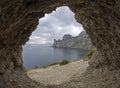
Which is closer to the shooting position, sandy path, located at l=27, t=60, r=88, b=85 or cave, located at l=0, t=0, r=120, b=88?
cave, located at l=0, t=0, r=120, b=88

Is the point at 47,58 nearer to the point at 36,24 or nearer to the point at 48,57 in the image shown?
the point at 48,57

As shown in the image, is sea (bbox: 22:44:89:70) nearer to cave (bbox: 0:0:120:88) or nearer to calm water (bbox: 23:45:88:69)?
calm water (bbox: 23:45:88:69)

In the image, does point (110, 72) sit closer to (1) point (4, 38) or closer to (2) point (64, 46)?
(1) point (4, 38)

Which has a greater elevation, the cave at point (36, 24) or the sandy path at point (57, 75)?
the cave at point (36, 24)

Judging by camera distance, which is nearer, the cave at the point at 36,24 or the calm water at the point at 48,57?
the cave at the point at 36,24

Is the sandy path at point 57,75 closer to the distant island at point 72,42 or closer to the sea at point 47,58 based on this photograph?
the sea at point 47,58

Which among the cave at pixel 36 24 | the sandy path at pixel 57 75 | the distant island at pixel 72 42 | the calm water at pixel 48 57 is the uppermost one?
the cave at pixel 36 24

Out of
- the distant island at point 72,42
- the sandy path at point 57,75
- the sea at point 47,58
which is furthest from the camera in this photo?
the distant island at point 72,42

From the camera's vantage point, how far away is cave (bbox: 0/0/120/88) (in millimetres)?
12070

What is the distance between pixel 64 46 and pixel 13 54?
10208 cm

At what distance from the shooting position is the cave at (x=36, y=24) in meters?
12.1

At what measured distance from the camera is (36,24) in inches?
671

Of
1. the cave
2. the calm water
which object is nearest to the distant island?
the calm water

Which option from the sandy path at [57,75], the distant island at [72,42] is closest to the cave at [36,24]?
the sandy path at [57,75]
